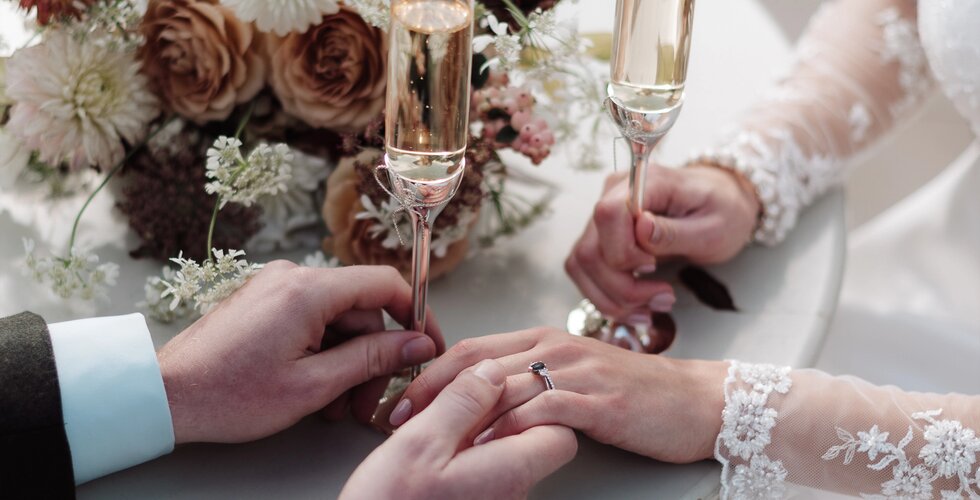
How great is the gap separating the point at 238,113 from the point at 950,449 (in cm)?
94

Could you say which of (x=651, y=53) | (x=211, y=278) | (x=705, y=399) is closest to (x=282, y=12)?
(x=211, y=278)

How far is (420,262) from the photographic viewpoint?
96cm

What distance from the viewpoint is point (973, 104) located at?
4.58 feet

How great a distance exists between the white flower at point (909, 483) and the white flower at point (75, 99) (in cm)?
98

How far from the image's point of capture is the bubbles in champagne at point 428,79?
0.79m

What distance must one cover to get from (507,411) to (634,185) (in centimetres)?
38

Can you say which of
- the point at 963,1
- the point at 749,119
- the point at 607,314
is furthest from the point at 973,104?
the point at 607,314

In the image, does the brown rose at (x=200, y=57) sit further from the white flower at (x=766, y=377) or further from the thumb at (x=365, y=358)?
the white flower at (x=766, y=377)

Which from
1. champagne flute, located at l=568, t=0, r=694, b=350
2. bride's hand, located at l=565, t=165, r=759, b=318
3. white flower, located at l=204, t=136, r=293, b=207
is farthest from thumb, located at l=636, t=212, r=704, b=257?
white flower, located at l=204, t=136, r=293, b=207

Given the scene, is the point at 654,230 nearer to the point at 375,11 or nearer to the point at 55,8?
the point at 375,11

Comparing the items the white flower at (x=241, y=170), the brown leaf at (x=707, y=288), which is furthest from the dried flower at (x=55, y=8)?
the brown leaf at (x=707, y=288)

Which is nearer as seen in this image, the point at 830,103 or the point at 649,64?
the point at 649,64

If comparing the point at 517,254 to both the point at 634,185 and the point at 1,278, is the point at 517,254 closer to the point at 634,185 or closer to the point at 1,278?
the point at 634,185

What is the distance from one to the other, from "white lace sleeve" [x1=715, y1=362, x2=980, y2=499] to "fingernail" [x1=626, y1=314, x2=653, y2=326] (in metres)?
0.20
